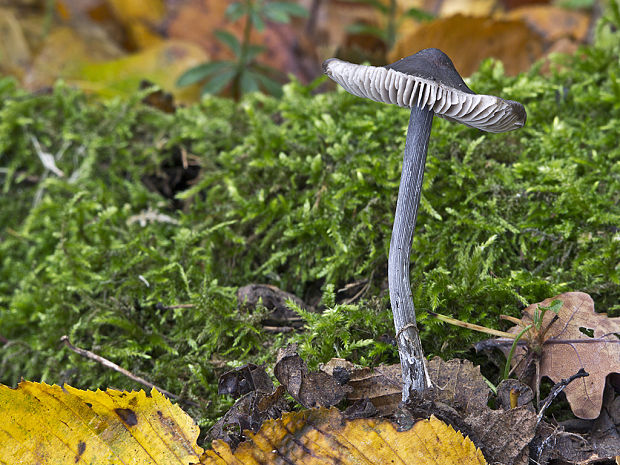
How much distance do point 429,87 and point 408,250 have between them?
1.88 ft

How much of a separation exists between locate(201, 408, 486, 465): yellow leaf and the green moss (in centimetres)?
40

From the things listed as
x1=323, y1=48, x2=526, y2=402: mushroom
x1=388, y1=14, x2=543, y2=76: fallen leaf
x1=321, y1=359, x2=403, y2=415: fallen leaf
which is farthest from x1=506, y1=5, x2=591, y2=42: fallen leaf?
x1=321, y1=359, x2=403, y2=415: fallen leaf

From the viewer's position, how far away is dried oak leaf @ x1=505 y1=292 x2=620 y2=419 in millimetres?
1636

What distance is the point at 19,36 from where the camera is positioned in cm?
460

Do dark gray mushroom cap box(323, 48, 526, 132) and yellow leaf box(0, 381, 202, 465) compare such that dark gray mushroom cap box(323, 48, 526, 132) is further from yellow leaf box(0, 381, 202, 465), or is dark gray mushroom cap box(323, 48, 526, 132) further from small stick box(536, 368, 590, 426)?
yellow leaf box(0, 381, 202, 465)

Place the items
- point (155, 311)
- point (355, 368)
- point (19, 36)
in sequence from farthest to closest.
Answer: point (19, 36) < point (155, 311) < point (355, 368)

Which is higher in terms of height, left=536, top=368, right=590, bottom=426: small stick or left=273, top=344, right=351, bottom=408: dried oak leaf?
left=536, top=368, right=590, bottom=426: small stick

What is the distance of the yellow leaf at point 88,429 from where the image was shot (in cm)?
153

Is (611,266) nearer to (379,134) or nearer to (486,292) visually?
(486,292)

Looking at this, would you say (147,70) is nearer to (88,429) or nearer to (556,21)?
(88,429)

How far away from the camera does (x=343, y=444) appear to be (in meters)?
1.43

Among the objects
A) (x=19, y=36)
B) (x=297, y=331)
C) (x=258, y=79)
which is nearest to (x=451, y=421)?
(x=297, y=331)

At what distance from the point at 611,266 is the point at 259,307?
1.43 meters

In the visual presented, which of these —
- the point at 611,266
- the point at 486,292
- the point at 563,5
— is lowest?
the point at 486,292
